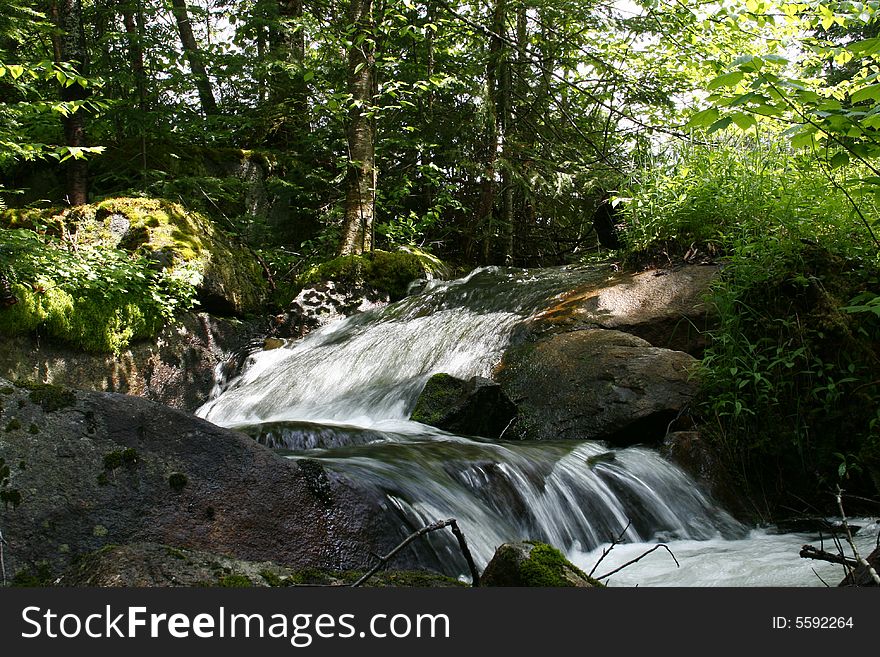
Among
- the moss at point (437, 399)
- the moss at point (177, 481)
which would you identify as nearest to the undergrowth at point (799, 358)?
the moss at point (437, 399)

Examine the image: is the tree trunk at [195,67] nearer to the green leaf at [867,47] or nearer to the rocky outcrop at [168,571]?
the green leaf at [867,47]

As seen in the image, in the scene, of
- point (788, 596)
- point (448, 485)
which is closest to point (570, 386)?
point (448, 485)

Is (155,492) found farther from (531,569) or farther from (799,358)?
(799,358)

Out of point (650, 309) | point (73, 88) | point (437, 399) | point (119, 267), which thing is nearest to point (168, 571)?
point (437, 399)

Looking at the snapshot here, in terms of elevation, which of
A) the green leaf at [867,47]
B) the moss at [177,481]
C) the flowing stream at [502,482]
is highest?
the green leaf at [867,47]

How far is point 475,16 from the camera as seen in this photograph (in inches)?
527

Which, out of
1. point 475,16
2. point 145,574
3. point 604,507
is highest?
point 475,16

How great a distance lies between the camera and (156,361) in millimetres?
8828

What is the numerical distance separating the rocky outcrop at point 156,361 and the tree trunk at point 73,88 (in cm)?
257

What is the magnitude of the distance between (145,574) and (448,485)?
2.34 metres

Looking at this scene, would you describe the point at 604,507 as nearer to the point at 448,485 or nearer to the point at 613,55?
the point at 448,485

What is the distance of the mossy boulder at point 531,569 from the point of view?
2189 millimetres

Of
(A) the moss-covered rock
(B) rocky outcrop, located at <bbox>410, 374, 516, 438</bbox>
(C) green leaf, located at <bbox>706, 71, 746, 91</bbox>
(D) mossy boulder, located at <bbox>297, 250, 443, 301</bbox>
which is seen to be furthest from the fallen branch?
(D) mossy boulder, located at <bbox>297, 250, 443, 301</bbox>

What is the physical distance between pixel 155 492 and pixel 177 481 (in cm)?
10
